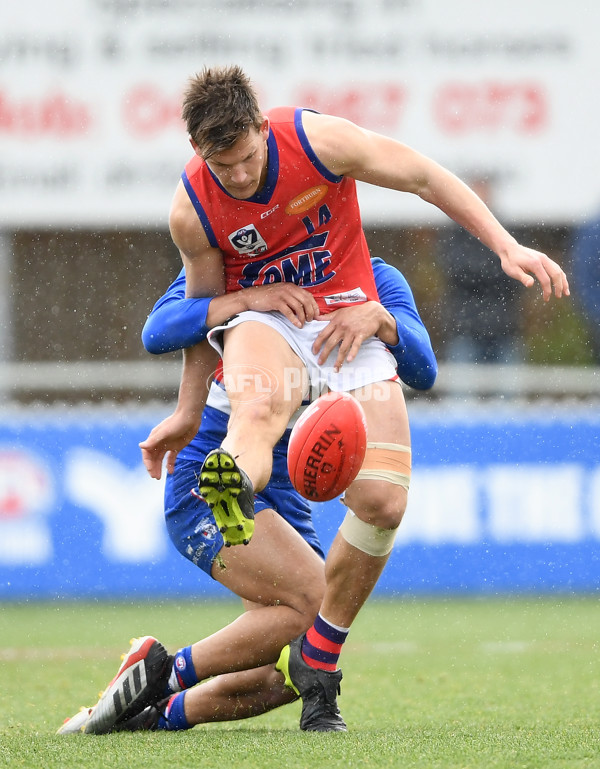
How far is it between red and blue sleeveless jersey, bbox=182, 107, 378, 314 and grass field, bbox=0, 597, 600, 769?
4.77 ft

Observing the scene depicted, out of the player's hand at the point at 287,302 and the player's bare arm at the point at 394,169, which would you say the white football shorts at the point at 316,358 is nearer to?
the player's hand at the point at 287,302

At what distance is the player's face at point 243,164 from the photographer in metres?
3.95

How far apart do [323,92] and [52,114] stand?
2.53 meters

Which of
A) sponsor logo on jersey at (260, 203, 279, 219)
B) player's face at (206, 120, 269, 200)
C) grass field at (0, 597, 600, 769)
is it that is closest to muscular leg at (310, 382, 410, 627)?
grass field at (0, 597, 600, 769)

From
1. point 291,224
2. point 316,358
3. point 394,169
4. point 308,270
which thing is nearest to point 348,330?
point 316,358

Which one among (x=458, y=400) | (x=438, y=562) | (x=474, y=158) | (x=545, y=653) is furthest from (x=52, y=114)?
(x=545, y=653)

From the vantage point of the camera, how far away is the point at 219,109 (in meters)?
3.90

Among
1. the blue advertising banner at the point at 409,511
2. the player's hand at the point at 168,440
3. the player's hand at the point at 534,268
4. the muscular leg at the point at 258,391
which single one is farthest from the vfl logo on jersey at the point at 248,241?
the blue advertising banner at the point at 409,511

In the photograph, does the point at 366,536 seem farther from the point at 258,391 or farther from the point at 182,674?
the point at 182,674

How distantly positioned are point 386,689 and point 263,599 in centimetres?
138

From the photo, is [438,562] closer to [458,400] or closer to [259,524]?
[458,400]

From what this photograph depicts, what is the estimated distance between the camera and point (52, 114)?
12062mm

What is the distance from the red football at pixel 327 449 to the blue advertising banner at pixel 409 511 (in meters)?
4.81

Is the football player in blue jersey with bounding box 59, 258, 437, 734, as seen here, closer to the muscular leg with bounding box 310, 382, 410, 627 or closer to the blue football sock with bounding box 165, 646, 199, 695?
the blue football sock with bounding box 165, 646, 199, 695
